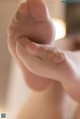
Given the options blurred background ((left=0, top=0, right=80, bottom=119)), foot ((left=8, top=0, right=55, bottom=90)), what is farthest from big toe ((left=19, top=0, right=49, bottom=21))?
blurred background ((left=0, top=0, right=80, bottom=119))

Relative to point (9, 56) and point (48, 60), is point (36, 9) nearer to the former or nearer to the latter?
point (48, 60)

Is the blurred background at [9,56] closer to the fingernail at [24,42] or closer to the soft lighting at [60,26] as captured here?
the soft lighting at [60,26]

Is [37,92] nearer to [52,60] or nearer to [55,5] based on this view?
[52,60]

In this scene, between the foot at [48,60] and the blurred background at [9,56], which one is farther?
the blurred background at [9,56]

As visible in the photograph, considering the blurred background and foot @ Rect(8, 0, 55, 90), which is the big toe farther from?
the blurred background

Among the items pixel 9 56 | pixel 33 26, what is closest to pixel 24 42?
pixel 33 26

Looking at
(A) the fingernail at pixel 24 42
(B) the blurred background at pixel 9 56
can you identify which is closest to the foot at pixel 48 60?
(A) the fingernail at pixel 24 42

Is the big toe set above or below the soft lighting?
above

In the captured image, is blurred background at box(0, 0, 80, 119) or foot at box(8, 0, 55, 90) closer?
foot at box(8, 0, 55, 90)
